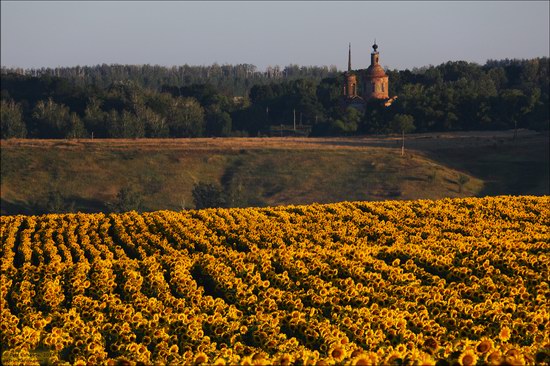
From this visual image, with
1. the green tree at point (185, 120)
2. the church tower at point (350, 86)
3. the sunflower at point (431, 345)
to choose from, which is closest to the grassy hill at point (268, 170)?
the green tree at point (185, 120)

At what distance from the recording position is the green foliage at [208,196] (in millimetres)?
82750

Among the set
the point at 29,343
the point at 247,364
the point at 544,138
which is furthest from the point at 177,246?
the point at 544,138

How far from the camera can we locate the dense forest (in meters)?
123

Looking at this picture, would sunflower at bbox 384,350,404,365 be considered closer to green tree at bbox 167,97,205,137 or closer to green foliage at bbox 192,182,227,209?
green foliage at bbox 192,182,227,209

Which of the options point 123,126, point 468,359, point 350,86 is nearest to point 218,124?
point 123,126

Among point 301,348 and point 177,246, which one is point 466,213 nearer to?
point 177,246

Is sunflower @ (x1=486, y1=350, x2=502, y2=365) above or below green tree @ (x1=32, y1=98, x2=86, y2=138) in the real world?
below

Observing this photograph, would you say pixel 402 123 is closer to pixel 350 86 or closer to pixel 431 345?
pixel 350 86

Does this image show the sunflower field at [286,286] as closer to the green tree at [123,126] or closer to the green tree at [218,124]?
the green tree at [123,126]

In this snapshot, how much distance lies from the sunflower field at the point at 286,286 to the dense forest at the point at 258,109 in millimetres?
75579

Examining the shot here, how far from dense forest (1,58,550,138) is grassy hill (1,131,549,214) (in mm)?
11139

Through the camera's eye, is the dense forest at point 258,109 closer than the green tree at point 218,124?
Yes

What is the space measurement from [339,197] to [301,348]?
6718 centimetres

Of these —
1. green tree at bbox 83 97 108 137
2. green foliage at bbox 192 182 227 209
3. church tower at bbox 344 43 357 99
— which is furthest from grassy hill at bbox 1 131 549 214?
church tower at bbox 344 43 357 99
